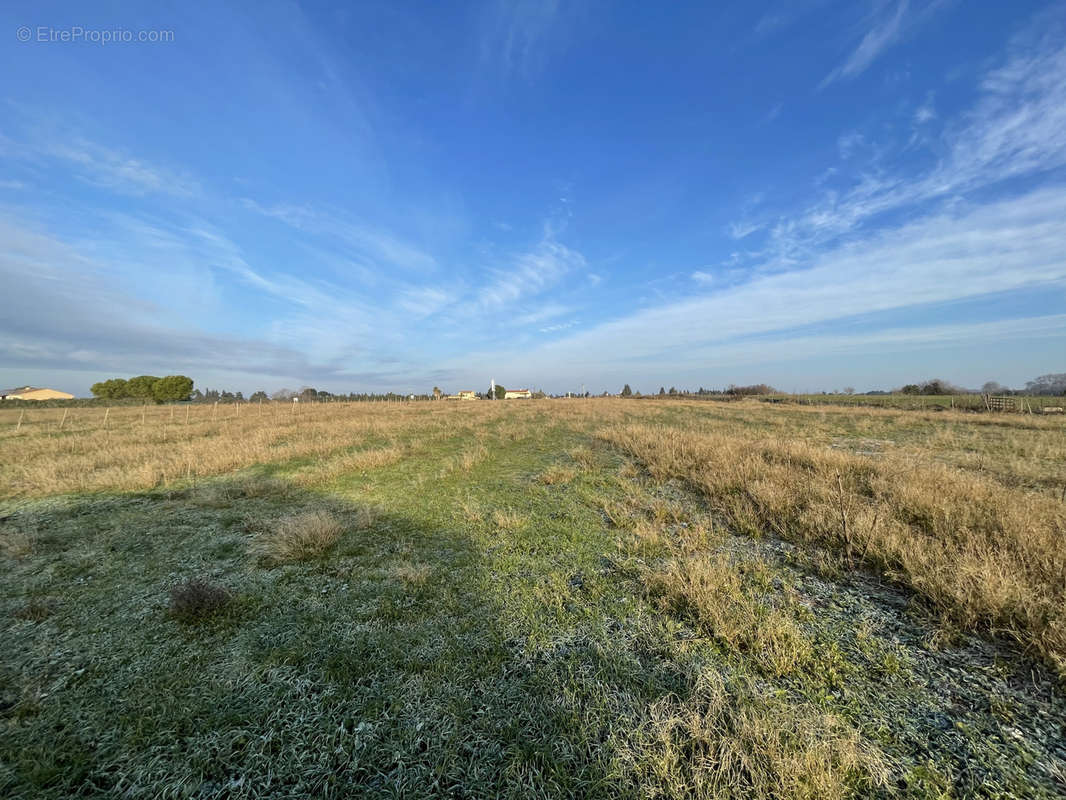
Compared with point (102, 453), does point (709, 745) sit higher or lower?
lower

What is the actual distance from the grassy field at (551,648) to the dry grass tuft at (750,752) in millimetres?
15

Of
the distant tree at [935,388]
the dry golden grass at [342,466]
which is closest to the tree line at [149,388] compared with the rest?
the dry golden grass at [342,466]

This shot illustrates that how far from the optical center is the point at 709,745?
2373 millimetres

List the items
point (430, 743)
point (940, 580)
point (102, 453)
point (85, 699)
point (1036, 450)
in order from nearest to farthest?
point (430, 743), point (85, 699), point (940, 580), point (1036, 450), point (102, 453)

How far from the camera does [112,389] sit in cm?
7900

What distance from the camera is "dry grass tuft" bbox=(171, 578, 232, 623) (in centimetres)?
396

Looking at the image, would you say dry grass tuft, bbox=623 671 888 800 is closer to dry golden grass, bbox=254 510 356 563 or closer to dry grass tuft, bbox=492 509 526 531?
dry grass tuft, bbox=492 509 526 531

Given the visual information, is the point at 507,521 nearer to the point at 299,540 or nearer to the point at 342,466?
the point at 299,540

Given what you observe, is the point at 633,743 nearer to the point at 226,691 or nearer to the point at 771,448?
the point at 226,691

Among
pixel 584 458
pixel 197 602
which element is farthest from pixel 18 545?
pixel 584 458

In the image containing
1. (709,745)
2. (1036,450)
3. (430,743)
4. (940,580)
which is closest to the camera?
(709,745)

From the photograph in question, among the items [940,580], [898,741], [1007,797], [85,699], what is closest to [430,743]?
[85,699]

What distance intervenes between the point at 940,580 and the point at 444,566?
19.2 feet

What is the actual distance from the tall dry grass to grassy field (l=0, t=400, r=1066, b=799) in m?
0.04
